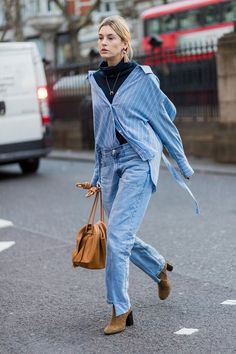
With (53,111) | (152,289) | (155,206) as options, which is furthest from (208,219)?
(53,111)

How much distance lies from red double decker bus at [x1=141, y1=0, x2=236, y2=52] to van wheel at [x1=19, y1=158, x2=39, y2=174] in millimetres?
11321

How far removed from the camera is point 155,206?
1028 centimetres

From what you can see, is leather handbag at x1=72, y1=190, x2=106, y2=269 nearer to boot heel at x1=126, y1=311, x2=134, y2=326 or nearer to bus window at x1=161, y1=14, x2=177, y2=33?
boot heel at x1=126, y1=311, x2=134, y2=326

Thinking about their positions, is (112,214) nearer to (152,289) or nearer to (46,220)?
(152,289)

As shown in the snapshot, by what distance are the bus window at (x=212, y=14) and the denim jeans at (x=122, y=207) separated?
74.8 ft

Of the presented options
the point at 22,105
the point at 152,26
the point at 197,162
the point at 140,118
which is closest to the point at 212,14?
the point at 152,26

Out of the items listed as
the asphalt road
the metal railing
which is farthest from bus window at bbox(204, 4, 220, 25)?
the asphalt road

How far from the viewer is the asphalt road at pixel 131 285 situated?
Result: 4824mm

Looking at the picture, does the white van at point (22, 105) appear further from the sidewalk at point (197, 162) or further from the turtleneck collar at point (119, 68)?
the turtleneck collar at point (119, 68)

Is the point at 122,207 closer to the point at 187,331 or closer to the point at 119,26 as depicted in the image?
the point at 187,331

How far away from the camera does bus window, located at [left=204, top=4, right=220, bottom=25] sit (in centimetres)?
2714

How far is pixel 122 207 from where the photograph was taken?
4895 mm

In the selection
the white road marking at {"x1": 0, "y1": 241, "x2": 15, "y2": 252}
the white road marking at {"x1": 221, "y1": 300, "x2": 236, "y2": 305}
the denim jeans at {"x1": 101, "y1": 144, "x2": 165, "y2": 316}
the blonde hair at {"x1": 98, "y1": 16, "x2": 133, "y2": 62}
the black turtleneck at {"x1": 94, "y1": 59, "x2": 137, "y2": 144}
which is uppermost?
the blonde hair at {"x1": 98, "y1": 16, "x2": 133, "y2": 62}

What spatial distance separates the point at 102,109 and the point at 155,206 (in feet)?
17.6
